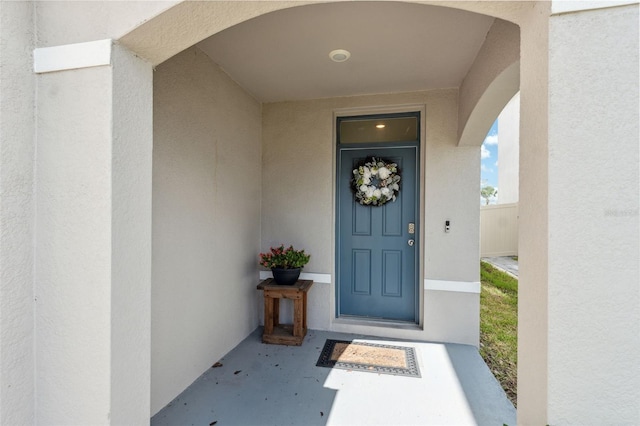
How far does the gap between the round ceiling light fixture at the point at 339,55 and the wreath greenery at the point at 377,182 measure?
3.99 ft

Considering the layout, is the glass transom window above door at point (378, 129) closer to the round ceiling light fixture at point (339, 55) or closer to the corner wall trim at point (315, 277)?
the round ceiling light fixture at point (339, 55)

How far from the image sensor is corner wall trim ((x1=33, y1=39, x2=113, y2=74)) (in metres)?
1.20

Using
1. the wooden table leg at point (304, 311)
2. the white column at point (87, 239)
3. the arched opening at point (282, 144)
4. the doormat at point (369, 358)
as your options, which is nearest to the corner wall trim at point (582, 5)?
the arched opening at point (282, 144)

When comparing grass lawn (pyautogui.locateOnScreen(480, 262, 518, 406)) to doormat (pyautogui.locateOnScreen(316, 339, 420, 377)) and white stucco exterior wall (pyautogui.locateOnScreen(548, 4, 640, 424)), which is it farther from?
white stucco exterior wall (pyautogui.locateOnScreen(548, 4, 640, 424))

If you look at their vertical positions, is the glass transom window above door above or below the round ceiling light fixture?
below

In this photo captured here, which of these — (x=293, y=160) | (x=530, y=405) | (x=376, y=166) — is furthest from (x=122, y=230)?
(x=376, y=166)

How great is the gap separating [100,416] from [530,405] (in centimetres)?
165

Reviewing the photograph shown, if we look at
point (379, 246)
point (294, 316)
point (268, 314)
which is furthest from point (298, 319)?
point (379, 246)

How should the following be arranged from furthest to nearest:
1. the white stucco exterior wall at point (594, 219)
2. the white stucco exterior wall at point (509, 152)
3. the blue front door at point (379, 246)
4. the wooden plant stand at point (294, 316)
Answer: the white stucco exterior wall at point (509, 152), the blue front door at point (379, 246), the wooden plant stand at point (294, 316), the white stucco exterior wall at point (594, 219)

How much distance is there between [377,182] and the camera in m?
3.44

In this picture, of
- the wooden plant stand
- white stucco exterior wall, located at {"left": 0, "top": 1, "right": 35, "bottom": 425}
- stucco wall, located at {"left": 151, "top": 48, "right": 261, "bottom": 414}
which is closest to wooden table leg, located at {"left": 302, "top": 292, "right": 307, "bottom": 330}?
the wooden plant stand

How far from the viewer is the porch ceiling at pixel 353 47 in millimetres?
1994

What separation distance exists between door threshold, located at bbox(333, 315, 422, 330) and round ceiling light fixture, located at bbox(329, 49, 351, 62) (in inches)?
108

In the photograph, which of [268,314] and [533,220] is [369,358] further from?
[533,220]
